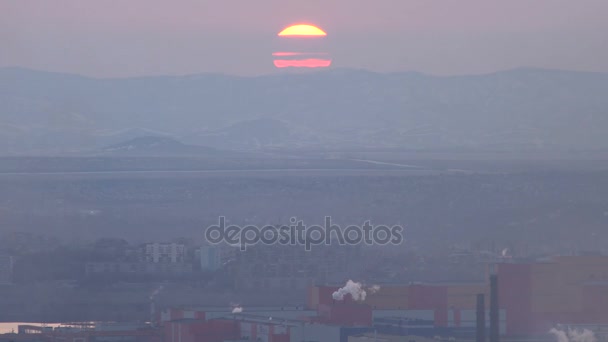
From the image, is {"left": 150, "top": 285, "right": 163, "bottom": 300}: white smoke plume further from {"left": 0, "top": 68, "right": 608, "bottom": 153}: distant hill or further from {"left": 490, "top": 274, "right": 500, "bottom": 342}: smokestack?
{"left": 0, "top": 68, "right": 608, "bottom": 153}: distant hill

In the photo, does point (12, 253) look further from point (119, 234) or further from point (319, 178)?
point (319, 178)

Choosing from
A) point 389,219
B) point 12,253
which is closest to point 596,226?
point 389,219

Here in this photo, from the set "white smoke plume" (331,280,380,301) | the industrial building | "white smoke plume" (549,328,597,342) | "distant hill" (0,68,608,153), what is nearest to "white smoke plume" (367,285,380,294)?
the industrial building

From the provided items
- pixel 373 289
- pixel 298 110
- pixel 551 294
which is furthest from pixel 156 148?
pixel 551 294

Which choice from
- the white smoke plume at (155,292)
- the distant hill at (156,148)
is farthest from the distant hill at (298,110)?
the white smoke plume at (155,292)

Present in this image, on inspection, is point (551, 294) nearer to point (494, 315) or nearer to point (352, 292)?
point (352, 292)

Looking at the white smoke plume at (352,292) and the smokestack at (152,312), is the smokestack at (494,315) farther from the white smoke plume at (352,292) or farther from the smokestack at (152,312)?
the smokestack at (152,312)
